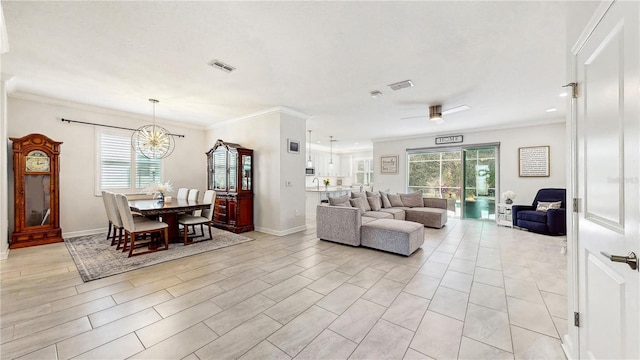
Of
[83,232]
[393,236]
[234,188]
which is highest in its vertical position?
[234,188]

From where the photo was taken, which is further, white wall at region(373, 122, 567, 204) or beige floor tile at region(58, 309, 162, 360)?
white wall at region(373, 122, 567, 204)

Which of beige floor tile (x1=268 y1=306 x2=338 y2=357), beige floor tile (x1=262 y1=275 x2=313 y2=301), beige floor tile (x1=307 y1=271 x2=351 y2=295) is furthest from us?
beige floor tile (x1=307 y1=271 x2=351 y2=295)

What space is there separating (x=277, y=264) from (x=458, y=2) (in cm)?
340

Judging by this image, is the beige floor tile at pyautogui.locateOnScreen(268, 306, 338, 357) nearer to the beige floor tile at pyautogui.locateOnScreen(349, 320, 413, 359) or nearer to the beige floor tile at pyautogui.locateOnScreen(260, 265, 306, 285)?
the beige floor tile at pyautogui.locateOnScreen(349, 320, 413, 359)

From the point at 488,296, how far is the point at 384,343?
1443 mm

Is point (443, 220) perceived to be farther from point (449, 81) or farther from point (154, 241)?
point (154, 241)

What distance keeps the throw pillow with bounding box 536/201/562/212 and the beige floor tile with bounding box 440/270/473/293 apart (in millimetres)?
3930

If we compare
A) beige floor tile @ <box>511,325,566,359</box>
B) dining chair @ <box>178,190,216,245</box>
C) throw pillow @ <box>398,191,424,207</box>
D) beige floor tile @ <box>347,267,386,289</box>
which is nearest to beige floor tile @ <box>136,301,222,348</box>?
beige floor tile @ <box>347,267,386,289</box>

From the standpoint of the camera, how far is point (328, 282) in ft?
9.27

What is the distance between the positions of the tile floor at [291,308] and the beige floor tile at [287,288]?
21 millimetres

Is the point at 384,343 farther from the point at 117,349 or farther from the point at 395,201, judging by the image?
the point at 395,201

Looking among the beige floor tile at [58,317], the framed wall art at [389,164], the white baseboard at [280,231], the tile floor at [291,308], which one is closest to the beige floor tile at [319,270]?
the tile floor at [291,308]

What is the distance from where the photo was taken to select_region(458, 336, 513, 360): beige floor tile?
5.46ft

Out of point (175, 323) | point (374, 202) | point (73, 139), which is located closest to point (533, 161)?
point (374, 202)
